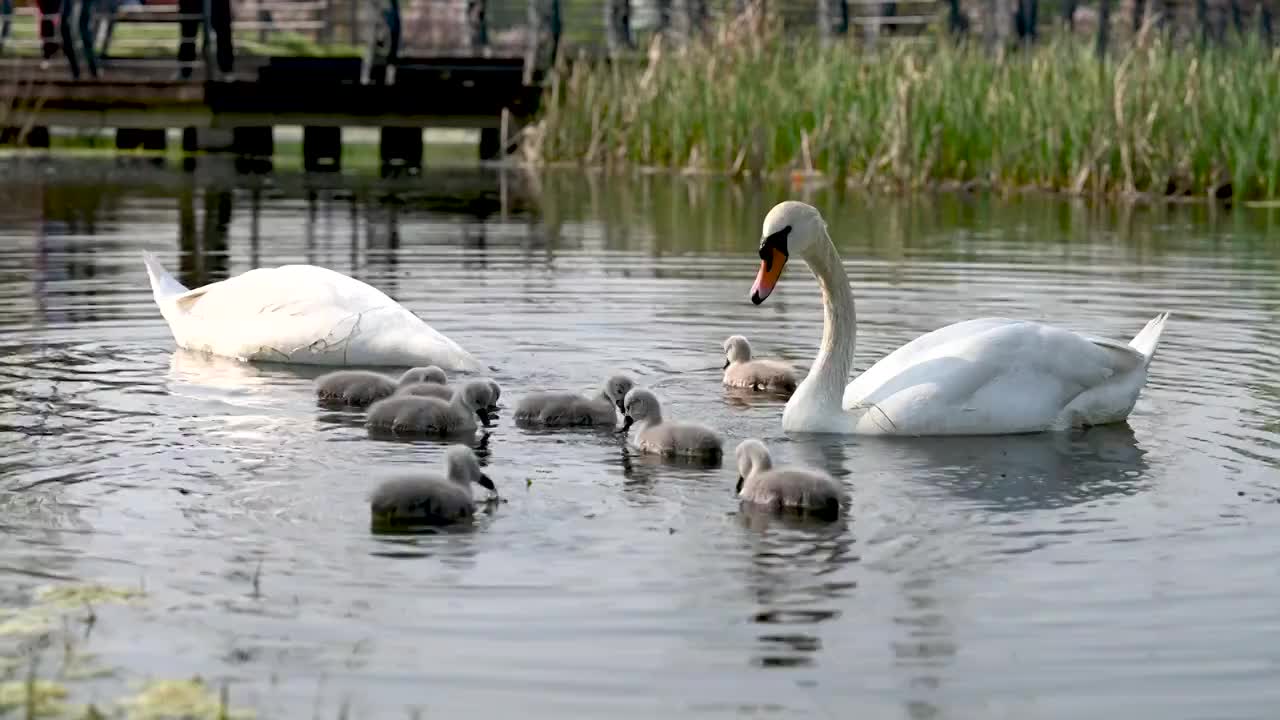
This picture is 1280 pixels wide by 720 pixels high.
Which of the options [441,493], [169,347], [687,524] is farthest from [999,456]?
[169,347]

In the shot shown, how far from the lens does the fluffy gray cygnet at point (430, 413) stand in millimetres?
8211

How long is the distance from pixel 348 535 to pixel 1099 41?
28.4 metres

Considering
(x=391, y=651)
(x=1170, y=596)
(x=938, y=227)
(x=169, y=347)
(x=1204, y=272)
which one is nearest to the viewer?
(x=391, y=651)

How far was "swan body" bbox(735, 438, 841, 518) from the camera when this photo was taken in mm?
6695

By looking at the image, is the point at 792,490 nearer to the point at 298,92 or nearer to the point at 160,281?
the point at 160,281

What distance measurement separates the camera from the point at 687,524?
21.9ft

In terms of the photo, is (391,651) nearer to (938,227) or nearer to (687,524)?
(687,524)

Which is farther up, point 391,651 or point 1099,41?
point 1099,41

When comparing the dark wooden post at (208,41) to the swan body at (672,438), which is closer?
the swan body at (672,438)

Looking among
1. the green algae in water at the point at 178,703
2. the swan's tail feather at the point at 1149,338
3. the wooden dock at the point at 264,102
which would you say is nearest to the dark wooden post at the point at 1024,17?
the wooden dock at the point at 264,102

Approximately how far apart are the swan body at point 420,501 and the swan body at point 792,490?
0.87 metres

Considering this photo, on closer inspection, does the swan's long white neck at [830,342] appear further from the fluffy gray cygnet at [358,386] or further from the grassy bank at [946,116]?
the grassy bank at [946,116]

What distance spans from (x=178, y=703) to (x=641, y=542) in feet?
6.19

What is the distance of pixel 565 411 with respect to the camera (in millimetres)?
8305
